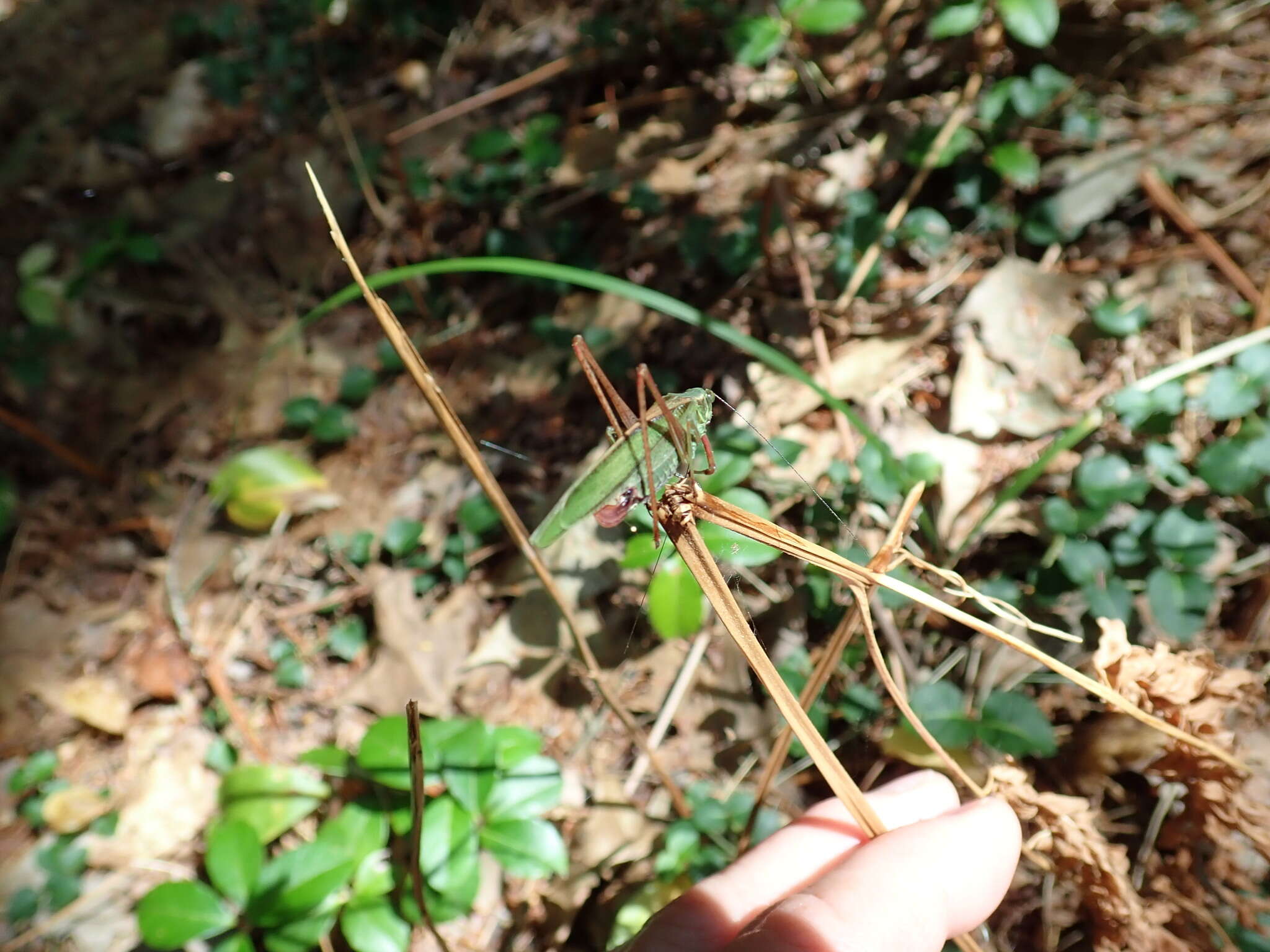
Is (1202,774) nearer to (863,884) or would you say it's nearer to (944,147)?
(863,884)

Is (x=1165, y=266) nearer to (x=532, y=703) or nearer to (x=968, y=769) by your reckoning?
(x=968, y=769)

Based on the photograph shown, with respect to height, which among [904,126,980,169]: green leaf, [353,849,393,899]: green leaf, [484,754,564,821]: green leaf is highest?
[904,126,980,169]: green leaf

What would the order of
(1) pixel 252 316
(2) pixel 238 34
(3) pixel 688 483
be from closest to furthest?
(3) pixel 688 483, (1) pixel 252 316, (2) pixel 238 34

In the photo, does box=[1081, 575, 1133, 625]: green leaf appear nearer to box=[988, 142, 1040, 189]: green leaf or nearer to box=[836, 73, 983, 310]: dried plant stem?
box=[836, 73, 983, 310]: dried plant stem

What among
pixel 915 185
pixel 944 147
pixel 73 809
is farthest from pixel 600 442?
pixel 73 809

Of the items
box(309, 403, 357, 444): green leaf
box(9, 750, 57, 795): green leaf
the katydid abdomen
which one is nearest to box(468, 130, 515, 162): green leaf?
box(309, 403, 357, 444): green leaf

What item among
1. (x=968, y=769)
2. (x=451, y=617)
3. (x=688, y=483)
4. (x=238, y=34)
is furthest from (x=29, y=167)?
(x=968, y=769)

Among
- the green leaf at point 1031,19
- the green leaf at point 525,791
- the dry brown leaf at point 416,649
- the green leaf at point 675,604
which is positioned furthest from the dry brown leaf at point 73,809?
the green leaf at point 1031,19
